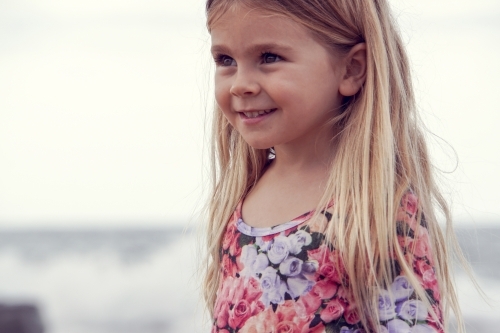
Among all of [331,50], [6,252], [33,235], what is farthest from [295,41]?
[33,235]

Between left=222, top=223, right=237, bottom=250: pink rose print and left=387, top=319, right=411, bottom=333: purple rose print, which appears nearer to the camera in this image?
left=387, top=319, right=411, bottom=333: purple rose print

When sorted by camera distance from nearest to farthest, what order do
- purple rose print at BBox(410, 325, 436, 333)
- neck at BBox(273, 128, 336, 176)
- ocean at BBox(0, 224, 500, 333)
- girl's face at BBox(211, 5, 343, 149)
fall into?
purple rose print at BBox(410, 325, 436, 333) < girl's face at BBox(211, 5, 343, 149) < neck at BBox(273, 128, 336, 176) < ocean at BBox(0, 224, 500, 333)

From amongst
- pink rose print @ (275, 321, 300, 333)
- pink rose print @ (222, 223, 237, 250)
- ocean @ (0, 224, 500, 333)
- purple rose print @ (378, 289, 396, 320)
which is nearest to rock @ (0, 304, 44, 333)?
ocean @ (0, 224, 500, 333)

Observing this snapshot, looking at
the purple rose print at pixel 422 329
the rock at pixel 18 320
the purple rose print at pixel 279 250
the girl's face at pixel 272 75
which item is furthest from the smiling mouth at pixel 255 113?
the rock at pixel 18 320

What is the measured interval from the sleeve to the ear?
0.81 ft

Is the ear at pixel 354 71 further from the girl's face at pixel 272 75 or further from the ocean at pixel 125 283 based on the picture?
the ocean at pixel 125 283

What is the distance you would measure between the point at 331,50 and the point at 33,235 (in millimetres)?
12408

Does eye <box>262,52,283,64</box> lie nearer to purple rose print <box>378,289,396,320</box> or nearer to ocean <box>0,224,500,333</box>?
purple rose print <box>378,289,396,320</box>

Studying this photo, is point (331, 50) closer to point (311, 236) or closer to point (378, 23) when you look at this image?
point (378, 23)

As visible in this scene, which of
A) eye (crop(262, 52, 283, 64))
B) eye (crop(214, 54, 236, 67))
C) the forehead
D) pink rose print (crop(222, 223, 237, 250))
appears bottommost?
pink rose print (crop(222, 223, 237, 250))

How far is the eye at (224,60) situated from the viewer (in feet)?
5.28

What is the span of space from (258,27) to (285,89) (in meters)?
0.12

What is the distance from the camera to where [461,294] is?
6152 mm

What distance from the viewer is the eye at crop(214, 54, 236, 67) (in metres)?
1.61
